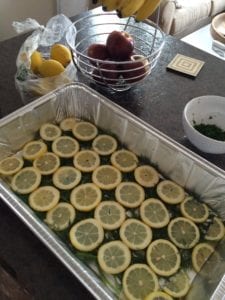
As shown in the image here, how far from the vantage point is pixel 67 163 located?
0.69 m

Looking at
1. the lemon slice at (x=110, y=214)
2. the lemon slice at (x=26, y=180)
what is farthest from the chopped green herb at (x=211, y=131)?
the lemon slice at (x=26, y=180)

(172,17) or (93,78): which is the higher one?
(93,78)

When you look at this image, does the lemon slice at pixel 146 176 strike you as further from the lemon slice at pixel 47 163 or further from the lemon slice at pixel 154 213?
the lemon slice at pixel 47 163

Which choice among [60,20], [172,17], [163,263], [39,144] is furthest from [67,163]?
[172,17]

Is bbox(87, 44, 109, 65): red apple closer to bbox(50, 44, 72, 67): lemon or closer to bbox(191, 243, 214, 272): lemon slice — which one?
bbox(50, 44, 72, 67): lemon

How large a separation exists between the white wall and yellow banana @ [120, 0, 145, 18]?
1306mm

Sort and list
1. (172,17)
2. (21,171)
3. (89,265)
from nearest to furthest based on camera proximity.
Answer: (89,265), (21,171), (172,17)

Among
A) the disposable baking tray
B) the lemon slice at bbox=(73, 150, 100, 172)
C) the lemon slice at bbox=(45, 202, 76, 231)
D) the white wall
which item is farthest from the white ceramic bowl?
the white wall

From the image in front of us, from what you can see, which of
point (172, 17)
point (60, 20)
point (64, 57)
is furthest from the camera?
point (172, 17)

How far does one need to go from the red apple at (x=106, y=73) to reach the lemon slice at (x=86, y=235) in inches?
12.7

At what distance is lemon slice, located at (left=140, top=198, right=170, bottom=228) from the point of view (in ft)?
2.02

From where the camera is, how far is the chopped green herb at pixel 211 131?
2.33 ft

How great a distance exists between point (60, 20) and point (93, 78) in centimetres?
A: 27

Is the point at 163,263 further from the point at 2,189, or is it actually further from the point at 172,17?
the point at 172,17
